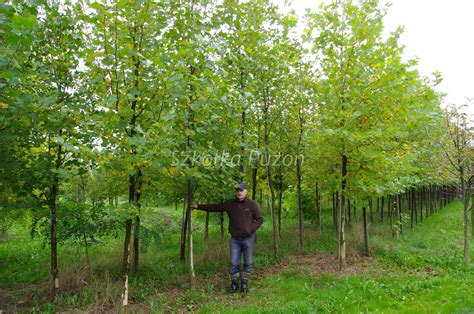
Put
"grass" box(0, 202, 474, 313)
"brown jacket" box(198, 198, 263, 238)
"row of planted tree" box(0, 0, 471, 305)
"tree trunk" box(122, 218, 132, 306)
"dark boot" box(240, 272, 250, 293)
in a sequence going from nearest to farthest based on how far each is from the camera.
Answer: "row of planted tree" box(0, 0, 471, 305)
"tree trunk" box(122, 218, 132, 306)
"grass" box(0, 202, 474, 313)
"dark boot" box(240, 272, 250, 293)
"brown jacket" box(198, 198, 263, 238)

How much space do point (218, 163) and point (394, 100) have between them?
377 cm

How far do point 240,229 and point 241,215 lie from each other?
0.87ft

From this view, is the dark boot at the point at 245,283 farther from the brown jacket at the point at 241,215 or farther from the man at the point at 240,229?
the brown jacket at the point at 241,215

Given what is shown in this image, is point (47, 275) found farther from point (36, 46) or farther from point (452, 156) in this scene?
point (452, 156)

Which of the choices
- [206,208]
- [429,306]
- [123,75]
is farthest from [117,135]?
[429,306]

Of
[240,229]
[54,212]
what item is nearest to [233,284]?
[240,229]

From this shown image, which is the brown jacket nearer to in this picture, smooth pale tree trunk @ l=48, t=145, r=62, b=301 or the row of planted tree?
the row of planted tree

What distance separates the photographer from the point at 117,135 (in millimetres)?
4441

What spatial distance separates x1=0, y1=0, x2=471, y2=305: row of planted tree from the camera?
13.1 ft

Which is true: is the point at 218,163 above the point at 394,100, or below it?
below

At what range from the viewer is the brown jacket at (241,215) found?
237 inches

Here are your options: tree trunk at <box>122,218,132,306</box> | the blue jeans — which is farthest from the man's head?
tree trunk at <box>122,218,132,306</box>

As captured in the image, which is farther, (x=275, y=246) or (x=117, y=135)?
(x=275, y=246)

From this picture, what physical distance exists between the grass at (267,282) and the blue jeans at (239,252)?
47 centimetres
